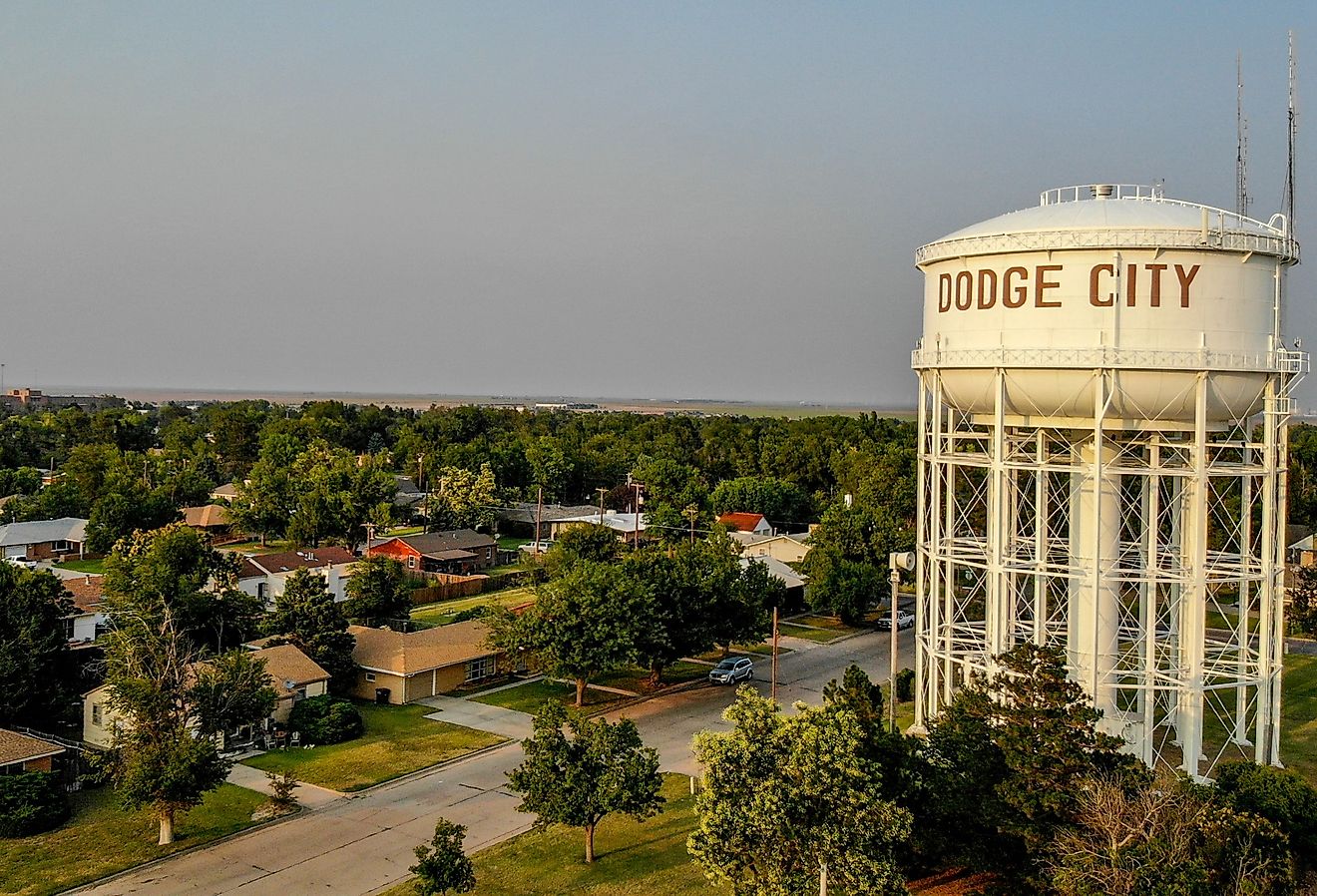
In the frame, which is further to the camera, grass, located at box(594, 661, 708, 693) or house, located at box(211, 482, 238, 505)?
house, located at box(211, 482, 238, 505)

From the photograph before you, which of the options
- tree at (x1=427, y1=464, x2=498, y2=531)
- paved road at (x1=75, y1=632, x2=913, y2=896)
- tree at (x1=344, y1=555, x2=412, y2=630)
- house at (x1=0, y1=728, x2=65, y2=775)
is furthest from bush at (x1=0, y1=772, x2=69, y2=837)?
tree at (x1=427, y1=464, x2=498, y2=531)

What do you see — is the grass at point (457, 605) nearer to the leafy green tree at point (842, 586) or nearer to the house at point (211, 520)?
the leafy green tree at point (842, 586)

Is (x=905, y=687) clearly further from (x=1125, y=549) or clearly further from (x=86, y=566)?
(x=86, y=566)

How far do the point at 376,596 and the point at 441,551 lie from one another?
805 inches

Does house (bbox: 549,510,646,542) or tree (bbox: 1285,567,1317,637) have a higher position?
house (bbox: 549,510,646,542)

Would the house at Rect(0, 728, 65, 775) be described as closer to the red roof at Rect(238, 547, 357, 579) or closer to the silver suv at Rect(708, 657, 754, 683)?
the silver suv at Rect(708, 657, 754, 683)

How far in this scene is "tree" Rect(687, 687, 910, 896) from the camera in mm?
20719

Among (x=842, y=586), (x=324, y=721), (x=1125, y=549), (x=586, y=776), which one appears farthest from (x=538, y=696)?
(x=1125, y=549)

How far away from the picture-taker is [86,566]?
69125mm

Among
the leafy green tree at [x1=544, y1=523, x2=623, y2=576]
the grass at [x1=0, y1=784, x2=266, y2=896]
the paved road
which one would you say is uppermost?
the leafy green tree at [x1=544, y1=523, x2=623, y2=576]

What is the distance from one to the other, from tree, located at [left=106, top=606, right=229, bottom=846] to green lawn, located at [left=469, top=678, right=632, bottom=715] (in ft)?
42.2

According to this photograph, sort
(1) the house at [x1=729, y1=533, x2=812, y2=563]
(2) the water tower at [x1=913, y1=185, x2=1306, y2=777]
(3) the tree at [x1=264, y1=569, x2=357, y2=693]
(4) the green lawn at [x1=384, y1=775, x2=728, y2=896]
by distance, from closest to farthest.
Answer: (4) the green lawn at [x1=384, y1=775, x2=728, y2=896]
(2) the water tower at [x1=913, y1=185, x2=1306, y2=777]
(3) the tree at [x1=264, y1=569, x2=357, y2=693]
(1) the house at [x1=729, y1=533, x2=812, y2=563]

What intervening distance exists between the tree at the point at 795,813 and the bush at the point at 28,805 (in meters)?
17.7

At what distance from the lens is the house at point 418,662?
40.5 metres
